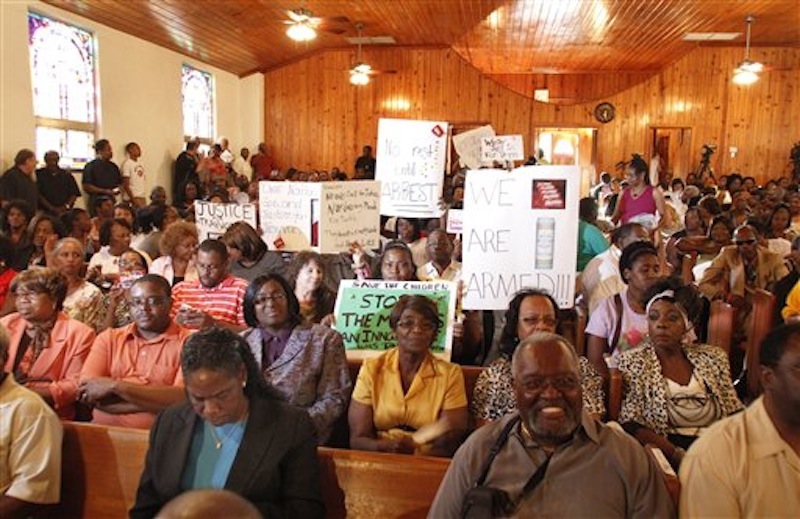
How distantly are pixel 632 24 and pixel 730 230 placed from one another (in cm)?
698

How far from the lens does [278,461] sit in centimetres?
223

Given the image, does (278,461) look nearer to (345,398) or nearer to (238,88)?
(345,398)

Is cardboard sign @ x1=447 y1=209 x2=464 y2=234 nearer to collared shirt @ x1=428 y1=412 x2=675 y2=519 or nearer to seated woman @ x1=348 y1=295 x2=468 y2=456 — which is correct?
seated woman @ x1=348 y1=295 x2=468 y2=456

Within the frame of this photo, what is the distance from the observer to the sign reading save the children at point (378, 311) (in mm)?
3775

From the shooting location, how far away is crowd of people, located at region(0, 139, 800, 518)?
1937mm

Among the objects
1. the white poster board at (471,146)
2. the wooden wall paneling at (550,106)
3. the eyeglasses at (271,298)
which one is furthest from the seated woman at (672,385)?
the wooden wall paneling at (550,106)

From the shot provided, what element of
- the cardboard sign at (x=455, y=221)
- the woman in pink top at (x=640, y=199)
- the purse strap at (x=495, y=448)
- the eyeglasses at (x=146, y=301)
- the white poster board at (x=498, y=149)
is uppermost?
the white poster board at (x=498, y=149)

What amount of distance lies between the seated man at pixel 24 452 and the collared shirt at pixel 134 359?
59cm

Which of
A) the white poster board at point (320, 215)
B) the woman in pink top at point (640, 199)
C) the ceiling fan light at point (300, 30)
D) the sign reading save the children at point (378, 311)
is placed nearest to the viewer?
the sign reading save the children at point (378, 311)

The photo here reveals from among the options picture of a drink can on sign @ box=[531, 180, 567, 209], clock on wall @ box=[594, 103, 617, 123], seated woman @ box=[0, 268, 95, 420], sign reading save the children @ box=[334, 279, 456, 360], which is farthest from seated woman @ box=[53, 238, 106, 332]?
clock on wall @ box=[594, 103, 617, 123]

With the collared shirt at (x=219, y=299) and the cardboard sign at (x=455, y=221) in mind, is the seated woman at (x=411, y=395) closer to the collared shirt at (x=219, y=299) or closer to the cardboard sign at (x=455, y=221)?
the collared shirt at (x=219, y=299)

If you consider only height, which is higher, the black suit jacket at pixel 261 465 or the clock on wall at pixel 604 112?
the clock on wall at pixel 604 112

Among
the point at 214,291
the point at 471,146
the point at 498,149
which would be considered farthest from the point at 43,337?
the point at 498,149

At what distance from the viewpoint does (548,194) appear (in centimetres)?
400
